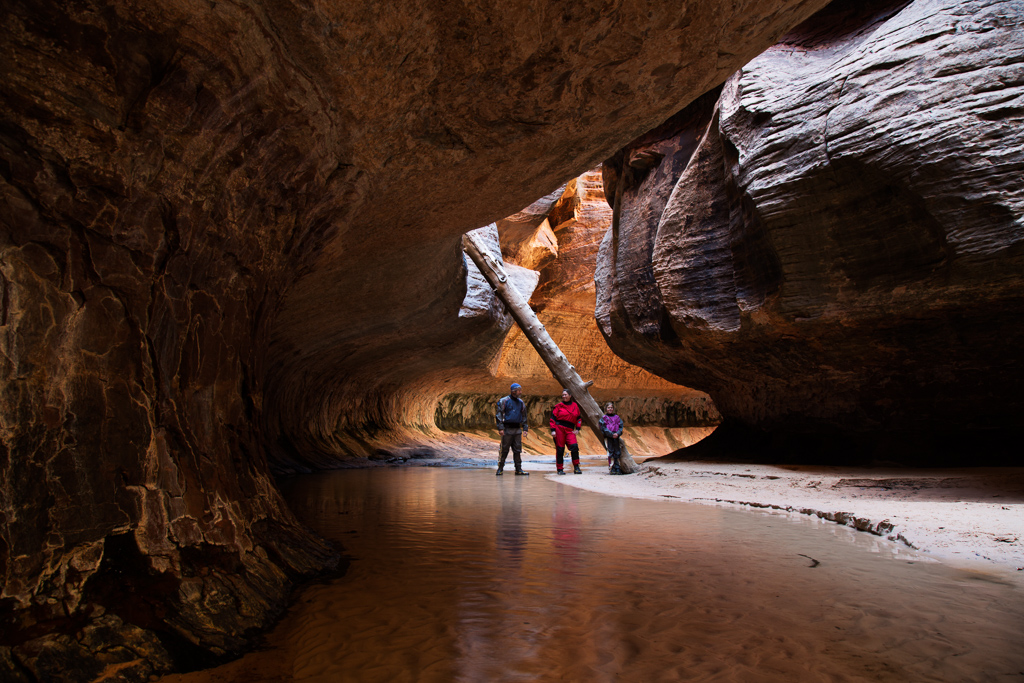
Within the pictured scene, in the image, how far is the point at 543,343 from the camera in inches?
425

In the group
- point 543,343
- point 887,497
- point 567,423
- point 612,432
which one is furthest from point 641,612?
point 543,343

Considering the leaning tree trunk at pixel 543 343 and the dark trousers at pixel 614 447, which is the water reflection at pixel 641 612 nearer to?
the dark trousers at pixel 614 447

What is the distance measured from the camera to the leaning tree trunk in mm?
10320

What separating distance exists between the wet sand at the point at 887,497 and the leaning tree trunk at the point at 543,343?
3.51 ft

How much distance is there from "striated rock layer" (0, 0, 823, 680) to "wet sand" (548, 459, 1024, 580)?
2972 mm

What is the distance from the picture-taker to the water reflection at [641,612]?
74.6 inches

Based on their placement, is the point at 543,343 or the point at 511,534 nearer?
the point at 511,534

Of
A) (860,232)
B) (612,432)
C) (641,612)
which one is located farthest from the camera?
(612,432)

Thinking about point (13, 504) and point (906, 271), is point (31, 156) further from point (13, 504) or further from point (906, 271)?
point (906, 271)

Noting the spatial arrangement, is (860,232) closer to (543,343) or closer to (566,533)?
(543,343)

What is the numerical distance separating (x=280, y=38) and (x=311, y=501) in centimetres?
481

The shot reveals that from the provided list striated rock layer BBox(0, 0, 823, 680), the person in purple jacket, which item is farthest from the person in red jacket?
striated rock layer BBox(0, 0, 823, 680)

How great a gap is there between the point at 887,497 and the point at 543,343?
6.11m

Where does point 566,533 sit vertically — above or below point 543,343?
below
